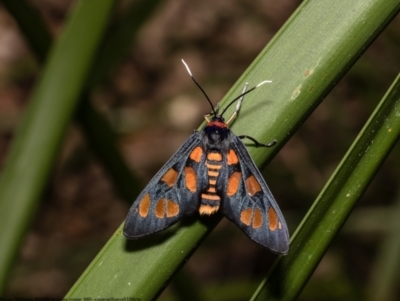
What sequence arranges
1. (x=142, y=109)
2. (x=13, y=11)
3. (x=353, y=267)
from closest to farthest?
1. (x=13, y=11)
2. (x=353, y=267)
3. (x=142, y=109)

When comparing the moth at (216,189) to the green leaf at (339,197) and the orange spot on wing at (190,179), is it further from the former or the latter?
the green leaf at (339,197)

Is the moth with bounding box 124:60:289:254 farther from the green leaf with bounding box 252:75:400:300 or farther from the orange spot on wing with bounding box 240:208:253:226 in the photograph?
the green leaf with bounding box 252:75:400:300

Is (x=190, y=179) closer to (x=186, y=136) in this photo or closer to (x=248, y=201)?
(x=248, y=201)

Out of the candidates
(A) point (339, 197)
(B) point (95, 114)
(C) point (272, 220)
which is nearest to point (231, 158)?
(C) point (272, 220)

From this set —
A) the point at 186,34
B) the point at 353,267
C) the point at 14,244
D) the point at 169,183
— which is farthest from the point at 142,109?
the point at 14,244

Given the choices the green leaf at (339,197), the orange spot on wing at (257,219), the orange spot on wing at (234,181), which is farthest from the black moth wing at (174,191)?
the green leaf at (339,197)

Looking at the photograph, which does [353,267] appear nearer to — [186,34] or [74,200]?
[74,200]
